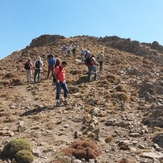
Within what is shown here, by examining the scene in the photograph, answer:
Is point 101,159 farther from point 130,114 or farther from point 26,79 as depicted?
point 26,79

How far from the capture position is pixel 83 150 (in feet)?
31.3

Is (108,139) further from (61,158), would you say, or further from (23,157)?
(23,157)

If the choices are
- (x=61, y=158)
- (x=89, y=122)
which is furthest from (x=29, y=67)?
(x=61, y=158)

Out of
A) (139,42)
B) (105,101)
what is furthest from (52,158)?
(139,42)

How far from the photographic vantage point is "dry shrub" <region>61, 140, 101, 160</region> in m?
9.39

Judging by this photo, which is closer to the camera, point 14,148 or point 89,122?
point 14,148

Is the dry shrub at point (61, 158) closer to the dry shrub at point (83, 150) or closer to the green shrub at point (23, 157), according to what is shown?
the dry shrub at point (83, 150)

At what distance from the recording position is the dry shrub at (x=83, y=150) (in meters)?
9.39

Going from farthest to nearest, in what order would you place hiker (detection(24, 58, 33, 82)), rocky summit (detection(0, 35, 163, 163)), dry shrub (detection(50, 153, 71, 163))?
1. hiker (detection(24, 58, 33, 82))
2. rocky summit (detection(0, 35, 163, 163))
3. dry shrub (detection(50, 153, 71, 163))

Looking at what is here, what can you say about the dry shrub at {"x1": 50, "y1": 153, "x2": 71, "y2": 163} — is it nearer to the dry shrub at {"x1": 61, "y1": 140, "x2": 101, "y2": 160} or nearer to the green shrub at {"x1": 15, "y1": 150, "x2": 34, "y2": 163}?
the dry shrub at {"x1": 61, "y1": 140, "x2": 101, "y2": 160}

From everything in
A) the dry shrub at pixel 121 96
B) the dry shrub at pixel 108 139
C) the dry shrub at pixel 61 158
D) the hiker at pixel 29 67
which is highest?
the hiker at pixel 29 67

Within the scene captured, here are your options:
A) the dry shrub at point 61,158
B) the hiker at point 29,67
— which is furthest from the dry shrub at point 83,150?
the hiker at point 29,67

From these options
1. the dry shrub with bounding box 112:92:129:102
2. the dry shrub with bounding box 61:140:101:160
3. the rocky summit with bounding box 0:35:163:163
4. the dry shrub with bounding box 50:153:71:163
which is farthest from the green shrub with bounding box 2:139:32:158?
the dry shrub with bounding box 112:92:129:102

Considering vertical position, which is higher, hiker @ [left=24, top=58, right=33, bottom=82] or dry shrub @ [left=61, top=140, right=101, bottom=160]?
hiker @ [left=24, top=58, right=33, bottom=82]
